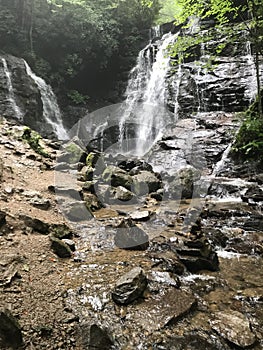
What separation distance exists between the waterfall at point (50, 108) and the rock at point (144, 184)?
8.71 m

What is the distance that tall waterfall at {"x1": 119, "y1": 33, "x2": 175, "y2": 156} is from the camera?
54.0 feet

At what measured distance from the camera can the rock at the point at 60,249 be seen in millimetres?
3667

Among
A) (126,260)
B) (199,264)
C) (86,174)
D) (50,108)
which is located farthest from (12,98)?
(199,264)

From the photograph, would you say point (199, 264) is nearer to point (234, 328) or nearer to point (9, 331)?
point (234, 328)

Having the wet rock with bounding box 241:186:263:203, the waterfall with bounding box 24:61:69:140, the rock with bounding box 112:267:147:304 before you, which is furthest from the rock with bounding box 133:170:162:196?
the waterfall with bounding box 24:61:69:140

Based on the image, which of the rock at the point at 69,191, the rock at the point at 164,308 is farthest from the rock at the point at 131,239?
the rock at the point at 69,191

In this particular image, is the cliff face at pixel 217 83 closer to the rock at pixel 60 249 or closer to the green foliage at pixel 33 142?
the green foliage at pixel 33 142

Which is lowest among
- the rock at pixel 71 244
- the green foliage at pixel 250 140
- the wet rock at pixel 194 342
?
the wet rock at pixel 194 342

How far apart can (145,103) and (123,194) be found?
37.4ft

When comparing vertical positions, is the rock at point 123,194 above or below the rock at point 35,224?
below

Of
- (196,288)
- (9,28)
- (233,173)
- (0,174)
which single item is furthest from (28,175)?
(9,28)

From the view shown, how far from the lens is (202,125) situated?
539 inches

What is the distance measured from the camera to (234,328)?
8.22ft

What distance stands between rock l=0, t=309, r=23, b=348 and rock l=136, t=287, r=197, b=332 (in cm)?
104
